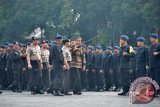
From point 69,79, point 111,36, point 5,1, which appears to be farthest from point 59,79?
point 5,1

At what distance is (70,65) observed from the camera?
18469mm

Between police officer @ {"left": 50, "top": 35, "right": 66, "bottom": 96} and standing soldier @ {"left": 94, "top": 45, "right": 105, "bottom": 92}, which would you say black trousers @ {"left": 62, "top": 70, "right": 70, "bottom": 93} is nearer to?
police officer @ {"left": 50, "top": 35, "right": 66, "bottom": 96}

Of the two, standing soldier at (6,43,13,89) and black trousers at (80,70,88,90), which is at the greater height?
standing soldier at (6,43,13,89)

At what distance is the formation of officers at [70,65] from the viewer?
55.8 ft

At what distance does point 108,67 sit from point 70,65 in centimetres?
570

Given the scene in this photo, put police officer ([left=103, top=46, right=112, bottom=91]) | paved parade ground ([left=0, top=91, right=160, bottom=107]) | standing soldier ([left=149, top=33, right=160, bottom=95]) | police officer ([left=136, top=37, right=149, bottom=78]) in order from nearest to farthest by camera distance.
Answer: paved parade ground ([left=0, top=91, right=160, bottom=107]), standing soldier ([left=149, top=33, right=160, bottom=95]), police officer ([left=136, top=37, right=149, bottom=78]), police officer ([left=103, top=46, right=112, bottom=91])

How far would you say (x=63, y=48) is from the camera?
18109 millimetres

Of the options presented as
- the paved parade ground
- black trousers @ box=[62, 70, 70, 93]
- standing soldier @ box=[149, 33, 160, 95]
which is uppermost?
standing soldier @ box=[149, 33, 160, 95]

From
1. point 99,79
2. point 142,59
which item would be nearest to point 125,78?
point 142,59

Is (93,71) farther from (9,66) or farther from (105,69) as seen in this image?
(9,66)

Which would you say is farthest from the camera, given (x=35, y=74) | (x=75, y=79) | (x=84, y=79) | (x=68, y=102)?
(x=84, y=79)

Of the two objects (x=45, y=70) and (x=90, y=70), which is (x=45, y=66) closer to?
(x=45, y=70)

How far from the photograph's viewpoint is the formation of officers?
1700 cm

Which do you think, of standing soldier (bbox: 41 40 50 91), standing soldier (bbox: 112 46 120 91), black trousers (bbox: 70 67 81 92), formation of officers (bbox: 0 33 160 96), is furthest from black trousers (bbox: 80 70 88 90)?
black trousers (bbox: 70 67 81 92)
